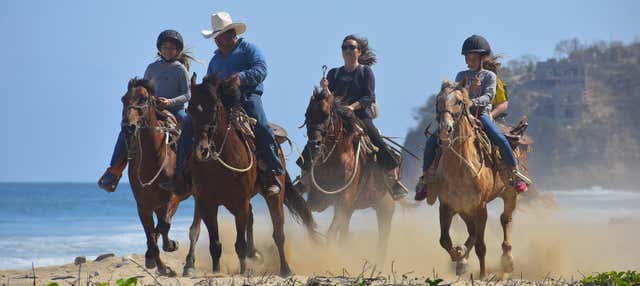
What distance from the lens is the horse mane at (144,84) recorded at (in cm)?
1234

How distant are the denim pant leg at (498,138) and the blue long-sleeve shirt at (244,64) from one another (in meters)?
2.50

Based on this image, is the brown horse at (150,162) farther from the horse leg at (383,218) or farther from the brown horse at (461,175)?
the horse leg at (383,218)

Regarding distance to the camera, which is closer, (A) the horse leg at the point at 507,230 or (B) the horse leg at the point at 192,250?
(B) the horse leg at the point at 192,250

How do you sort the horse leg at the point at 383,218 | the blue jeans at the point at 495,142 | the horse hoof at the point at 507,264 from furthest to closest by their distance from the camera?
the horse leg at the point at 383,218
the horse hoof at the point at 507,264
the blue jeans at the point at 495,142

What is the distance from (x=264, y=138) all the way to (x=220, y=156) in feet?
2.64

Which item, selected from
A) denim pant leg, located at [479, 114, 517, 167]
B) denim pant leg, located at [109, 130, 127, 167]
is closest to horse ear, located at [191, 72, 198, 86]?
denim pant leg, located at [109, 130, 127, 167]

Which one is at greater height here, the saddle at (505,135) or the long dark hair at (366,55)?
the long dark hair at (366,55)

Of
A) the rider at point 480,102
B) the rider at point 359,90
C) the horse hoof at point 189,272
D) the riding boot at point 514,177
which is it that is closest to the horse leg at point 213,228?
the horse hoof at point 189,272

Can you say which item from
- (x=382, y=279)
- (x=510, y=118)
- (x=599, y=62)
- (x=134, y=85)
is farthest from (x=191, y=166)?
(x=599, y=62)

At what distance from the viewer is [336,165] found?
14391 mm

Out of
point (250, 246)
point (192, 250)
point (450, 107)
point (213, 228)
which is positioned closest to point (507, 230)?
point (450, 107)

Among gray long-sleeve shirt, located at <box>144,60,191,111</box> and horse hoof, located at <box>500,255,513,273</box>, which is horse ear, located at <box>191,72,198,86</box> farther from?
horse hoof, located at <box>500,255,513,273</box>

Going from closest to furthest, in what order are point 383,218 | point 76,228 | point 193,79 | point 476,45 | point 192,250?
point 193,79 < point 476,45 < point 192,250 < point 383,218 < point 76,228

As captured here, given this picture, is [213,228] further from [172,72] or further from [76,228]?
[76,228]
